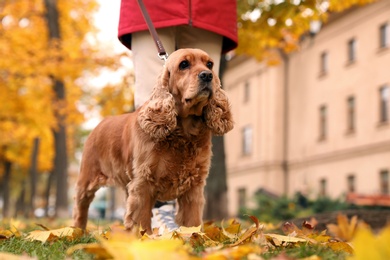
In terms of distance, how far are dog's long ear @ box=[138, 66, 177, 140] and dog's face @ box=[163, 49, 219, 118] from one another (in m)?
Answer: 0.07

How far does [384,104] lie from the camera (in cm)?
2730

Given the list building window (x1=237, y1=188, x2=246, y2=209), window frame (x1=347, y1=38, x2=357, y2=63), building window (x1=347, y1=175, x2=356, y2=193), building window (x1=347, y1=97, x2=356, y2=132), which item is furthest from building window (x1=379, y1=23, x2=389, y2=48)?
building window (x1=237, y1=188, x2=246, y2=209)

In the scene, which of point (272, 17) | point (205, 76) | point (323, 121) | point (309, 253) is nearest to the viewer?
point (309, 253)

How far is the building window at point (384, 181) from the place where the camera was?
26656 millimetres

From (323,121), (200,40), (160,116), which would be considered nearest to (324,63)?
(323,121)

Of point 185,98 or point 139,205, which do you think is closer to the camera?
point 185,98

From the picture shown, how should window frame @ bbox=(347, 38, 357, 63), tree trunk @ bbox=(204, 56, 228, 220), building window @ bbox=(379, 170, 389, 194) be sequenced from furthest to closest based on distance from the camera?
1. window frame @ bbox=(347, 38, 357, 63)
2. building window @ bbox=(379, 170, 389, 194)
3. tree trunk @ bbox=(204, 56, 228, 220)

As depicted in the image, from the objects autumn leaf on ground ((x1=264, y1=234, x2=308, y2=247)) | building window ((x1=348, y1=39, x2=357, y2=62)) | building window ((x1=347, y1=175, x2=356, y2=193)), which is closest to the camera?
autumn leaf on ground ((x1=264, y1=234, x2=308, y2=247))

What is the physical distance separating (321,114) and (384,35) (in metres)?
6.50

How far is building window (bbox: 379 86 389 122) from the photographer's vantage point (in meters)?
27.0

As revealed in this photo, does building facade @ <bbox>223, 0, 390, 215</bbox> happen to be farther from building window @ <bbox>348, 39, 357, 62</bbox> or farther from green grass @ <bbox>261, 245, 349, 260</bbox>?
green grass @ <bbox>261, 245, 349, 260</bbox>

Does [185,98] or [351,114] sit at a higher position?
[351,114]

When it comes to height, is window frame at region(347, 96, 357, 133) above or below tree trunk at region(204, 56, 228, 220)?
above

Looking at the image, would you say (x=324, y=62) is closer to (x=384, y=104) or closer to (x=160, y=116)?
(x=384, y=104)
